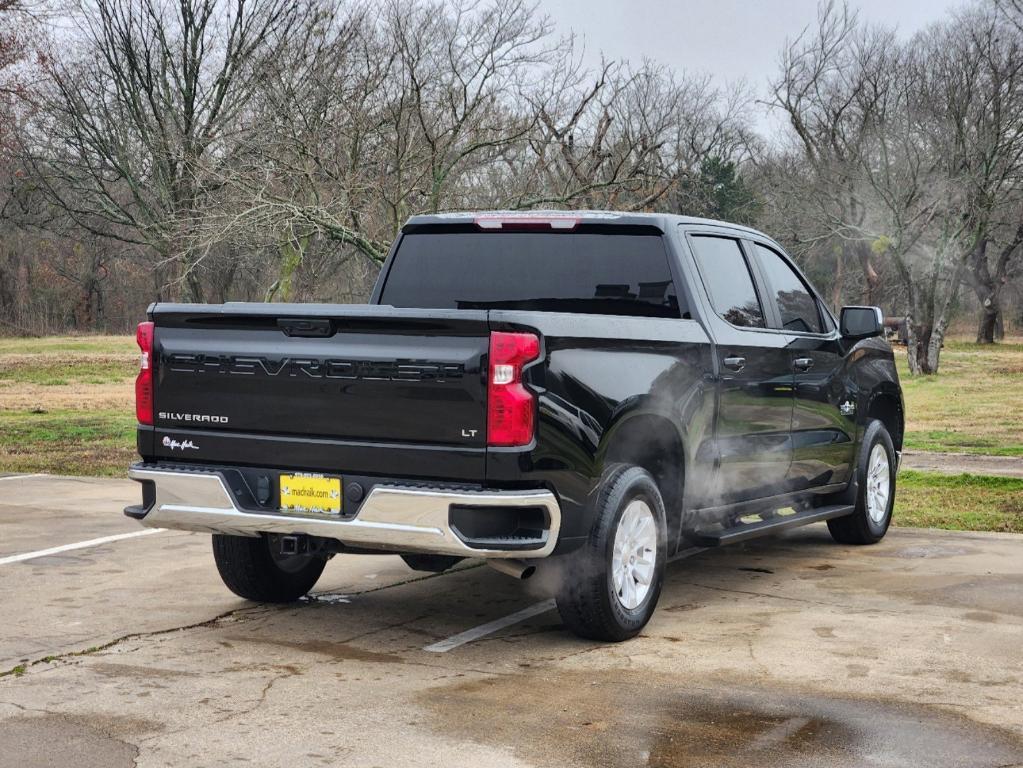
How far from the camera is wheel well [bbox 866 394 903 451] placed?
9.09m

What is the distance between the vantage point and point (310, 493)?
568 cm

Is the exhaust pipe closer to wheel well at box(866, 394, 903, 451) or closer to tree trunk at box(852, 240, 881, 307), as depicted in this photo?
wheel well at box(866, 394, 903, 451)

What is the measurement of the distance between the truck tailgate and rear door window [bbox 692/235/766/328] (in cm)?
213

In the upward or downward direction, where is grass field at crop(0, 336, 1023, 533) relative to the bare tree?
downward

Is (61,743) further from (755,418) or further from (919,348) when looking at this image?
(919,348)

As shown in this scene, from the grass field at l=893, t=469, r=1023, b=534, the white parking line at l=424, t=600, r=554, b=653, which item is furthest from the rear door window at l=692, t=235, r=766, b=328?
the grass field at l=893, t=469, r=1023, b=534

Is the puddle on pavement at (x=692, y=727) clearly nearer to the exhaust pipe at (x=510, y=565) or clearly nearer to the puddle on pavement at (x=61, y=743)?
the exhaust pipe at (x=510, y=565)

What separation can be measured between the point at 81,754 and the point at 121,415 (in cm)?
1721

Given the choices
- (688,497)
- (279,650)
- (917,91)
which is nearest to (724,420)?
(688,497)

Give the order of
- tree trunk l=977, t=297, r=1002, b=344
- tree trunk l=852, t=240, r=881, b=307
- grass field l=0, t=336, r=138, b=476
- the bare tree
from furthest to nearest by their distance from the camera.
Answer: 1. tree trunk l=977, t=297, r=1002, b=344
2. tree trunk l=852, t=240, r=881, b=307
3. the bare tree
4. grass field l=0, t=336, r=138, b=476

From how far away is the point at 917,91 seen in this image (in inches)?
A: 1212

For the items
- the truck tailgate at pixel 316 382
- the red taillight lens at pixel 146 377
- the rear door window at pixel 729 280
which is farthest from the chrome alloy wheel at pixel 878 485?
the red taillight lens at pixel 146 377

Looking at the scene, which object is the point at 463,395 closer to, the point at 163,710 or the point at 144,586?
the point at 163,710

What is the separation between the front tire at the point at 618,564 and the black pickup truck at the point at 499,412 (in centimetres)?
1
